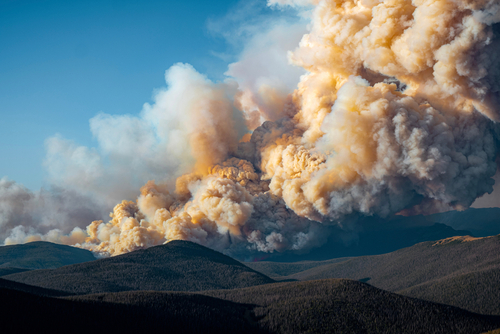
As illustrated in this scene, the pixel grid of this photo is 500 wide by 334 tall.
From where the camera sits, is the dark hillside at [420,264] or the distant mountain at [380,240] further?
the distant mountain at [380,240]

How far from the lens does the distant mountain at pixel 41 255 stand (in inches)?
5044

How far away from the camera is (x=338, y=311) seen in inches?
1879

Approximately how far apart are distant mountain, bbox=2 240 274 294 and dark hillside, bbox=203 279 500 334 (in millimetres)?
28323

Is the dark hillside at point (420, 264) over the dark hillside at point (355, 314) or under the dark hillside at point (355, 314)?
over

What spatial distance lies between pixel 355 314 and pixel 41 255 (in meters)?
116

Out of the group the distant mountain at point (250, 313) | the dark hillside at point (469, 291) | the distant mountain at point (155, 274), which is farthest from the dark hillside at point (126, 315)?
the dark hillside at point (469, 291)

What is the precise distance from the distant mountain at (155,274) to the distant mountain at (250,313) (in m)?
26.0

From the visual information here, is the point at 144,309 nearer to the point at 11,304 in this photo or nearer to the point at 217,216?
the point at 11,304

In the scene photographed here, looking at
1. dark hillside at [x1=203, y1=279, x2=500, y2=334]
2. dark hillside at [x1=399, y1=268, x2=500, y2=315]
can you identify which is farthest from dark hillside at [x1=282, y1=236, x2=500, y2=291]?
dark hillside at [x1=203, y1=279, x2=500, y2=334]

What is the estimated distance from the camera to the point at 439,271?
8669cm

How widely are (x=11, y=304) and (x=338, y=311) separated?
3187 cm

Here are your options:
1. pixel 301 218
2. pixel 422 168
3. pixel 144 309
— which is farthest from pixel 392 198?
pixel 144 309

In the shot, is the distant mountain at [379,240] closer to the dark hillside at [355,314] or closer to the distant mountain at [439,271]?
the distant mountain at [439,271]

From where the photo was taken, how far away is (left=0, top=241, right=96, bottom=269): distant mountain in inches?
5044
